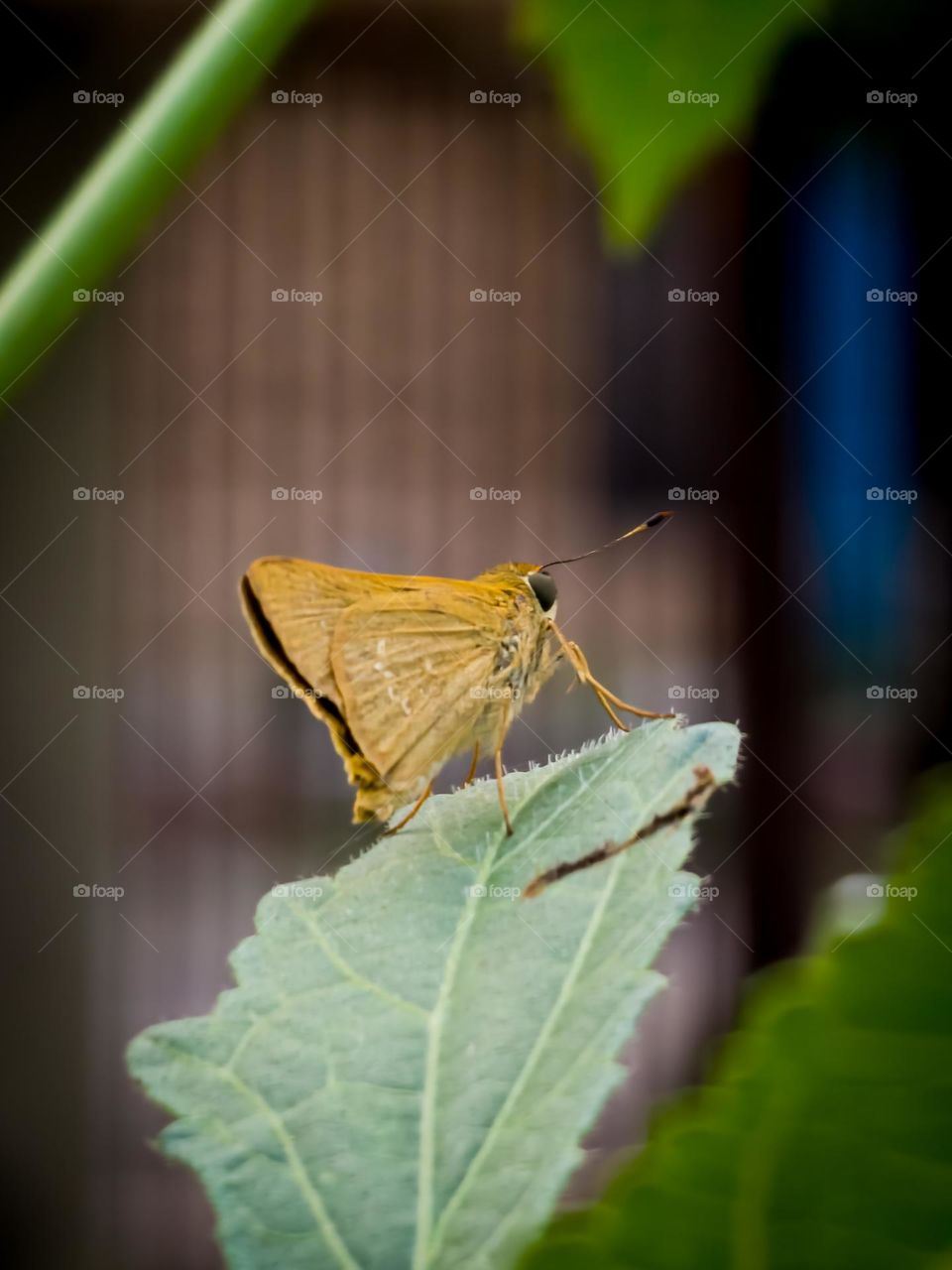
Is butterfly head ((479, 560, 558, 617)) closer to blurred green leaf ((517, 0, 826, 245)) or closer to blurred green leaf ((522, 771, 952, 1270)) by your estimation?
blurred green leaf ((517, 0, 826, 245))

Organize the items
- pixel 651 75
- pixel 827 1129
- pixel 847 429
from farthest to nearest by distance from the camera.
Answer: pixel 847 429 → pixel 651 75 → pixel 827 1129

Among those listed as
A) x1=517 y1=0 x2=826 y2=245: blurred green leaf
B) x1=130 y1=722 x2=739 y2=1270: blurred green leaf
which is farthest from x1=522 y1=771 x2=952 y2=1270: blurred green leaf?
x1=517 y1=0 x2=826 y2=245: blurred green leaf

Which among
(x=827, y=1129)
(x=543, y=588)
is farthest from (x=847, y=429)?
(x=827, y=1129)

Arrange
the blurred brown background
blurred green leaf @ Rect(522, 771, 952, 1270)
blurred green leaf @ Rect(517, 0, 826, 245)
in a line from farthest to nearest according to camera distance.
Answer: the blurred brown background
blurred green leaf @ Rect(517, 0, 826, 245)
blurred green leaf @ Rect(522, 771, 952, 1270)

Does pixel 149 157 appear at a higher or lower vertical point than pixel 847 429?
lower

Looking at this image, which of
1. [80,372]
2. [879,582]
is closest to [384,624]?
[879,582]

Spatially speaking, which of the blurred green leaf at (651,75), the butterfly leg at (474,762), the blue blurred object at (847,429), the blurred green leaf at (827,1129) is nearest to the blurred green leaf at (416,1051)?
the blurred green leaf at (827,1129)

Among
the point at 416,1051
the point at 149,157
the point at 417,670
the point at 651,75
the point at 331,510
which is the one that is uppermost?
the point at 331,510

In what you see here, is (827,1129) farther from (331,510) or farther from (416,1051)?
(331,510)

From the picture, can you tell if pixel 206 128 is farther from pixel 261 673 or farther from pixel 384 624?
pixel 261 673
